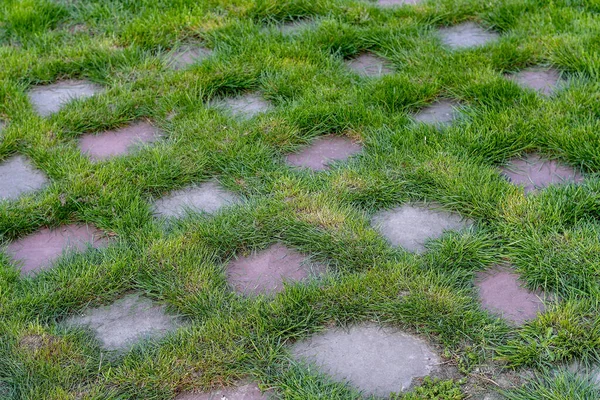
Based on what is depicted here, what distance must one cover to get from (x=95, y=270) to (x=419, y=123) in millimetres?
1564

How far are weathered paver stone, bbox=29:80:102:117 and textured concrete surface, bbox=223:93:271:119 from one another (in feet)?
2.22

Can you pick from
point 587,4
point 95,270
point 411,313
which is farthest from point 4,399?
point 587,4

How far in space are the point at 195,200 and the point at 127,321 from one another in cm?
69

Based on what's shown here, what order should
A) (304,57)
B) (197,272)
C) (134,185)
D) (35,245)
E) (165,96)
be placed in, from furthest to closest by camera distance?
(304,57) < (165,96) < (134,185) < (35,245) < (197,272)

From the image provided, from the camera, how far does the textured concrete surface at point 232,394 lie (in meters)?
2.37

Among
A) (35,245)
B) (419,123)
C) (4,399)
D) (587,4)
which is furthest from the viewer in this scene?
(587,4)

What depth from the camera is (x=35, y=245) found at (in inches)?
117

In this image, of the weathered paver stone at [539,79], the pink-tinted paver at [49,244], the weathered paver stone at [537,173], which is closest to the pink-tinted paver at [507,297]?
the weathered paver stone at [537,173]

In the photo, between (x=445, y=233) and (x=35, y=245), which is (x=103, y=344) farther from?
(x=445, y=233)

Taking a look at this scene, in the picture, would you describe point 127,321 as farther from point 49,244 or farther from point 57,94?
point 57,94

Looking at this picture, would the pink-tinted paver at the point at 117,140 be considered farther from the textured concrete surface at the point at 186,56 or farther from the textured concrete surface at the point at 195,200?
the textured concrete surface at the point at 186,56

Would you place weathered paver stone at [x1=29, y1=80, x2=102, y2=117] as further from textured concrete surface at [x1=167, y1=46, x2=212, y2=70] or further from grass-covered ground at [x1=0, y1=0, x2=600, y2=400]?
textured concrete surface at [x1=167, y1=46, x2=212, y2=70]

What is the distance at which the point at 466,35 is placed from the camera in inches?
167

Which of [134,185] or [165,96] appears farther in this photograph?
[165,96]
